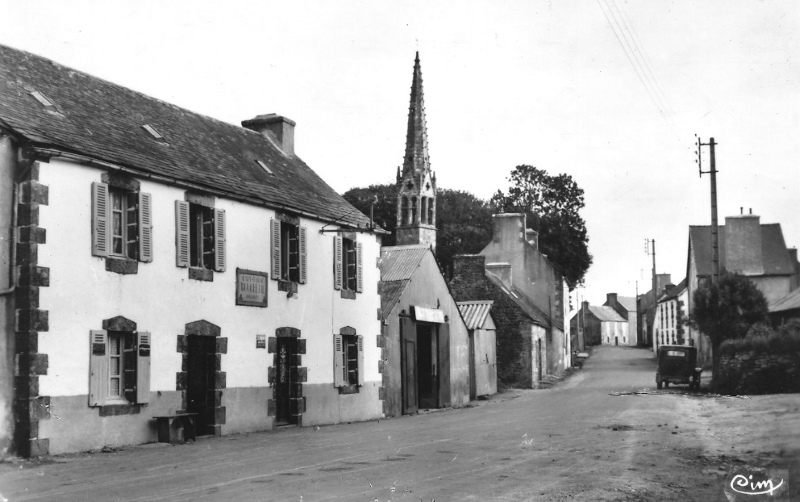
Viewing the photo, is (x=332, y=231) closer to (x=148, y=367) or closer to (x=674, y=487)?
(x=148, y=367)

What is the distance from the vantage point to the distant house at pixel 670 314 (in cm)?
7788

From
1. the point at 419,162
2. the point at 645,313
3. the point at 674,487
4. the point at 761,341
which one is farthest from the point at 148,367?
the point at 645,313

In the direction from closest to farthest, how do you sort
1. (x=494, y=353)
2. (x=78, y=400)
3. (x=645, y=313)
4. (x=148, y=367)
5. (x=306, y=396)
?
(x=78, y=400) → (x=148, y=367) → (x=306, y=396) → (x=494, y=353) → (x=645, y=313)

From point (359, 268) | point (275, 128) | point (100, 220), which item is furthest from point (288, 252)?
point (275, 128)

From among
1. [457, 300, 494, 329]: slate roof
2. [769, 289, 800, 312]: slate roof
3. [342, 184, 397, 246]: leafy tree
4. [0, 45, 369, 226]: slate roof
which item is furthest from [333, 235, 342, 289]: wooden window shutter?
[342, 184, 397, 246]: leafy tree

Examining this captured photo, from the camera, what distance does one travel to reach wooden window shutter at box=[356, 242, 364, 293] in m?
26.6

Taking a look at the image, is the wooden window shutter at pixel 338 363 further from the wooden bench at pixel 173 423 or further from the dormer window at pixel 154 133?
→ the dormer window at pixel 154 133

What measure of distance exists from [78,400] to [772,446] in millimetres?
11879

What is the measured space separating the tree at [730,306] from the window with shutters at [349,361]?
17335mm

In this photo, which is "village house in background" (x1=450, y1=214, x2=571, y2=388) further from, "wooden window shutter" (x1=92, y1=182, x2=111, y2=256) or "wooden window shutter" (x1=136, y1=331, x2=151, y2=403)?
"wooden window shutter" (x1=92, y1=182, x2=111, y2=256)

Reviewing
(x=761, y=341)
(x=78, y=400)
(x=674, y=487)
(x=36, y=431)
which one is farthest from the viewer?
(x=761, y=341)

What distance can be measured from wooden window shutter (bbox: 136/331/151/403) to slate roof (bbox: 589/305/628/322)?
421ft

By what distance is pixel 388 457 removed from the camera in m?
14.1

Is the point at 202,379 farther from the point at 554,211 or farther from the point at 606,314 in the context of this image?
the point at 606,314
